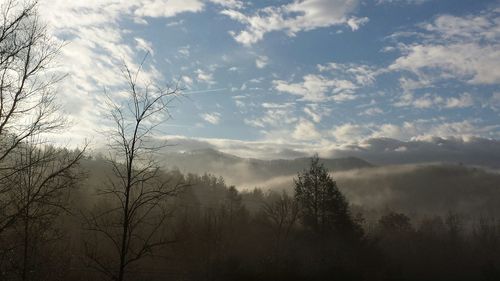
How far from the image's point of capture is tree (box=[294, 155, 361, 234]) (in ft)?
163

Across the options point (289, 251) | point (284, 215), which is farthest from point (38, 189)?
point (284, 215)

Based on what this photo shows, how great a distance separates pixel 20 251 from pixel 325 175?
33.5 m

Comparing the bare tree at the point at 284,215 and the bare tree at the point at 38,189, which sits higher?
the bare tree at the point at 38,189

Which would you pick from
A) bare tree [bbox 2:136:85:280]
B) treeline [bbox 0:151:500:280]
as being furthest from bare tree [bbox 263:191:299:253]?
bare tree [bbox 2:136:85:280]

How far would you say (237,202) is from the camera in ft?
294

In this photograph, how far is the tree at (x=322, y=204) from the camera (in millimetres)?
49594

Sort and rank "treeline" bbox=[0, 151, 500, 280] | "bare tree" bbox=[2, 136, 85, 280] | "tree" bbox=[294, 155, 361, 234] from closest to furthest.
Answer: "bare tree" bbox=[2, 136, 85, 280] < "treeline" bbox=[0, 151, 500, 280] < "tree" bbox=[294, 155, 361, 234]

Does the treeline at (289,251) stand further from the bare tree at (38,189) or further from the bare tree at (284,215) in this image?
the bare tree at (38,189)

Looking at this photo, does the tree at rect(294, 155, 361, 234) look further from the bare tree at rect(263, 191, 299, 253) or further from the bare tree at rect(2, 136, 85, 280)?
the bare tree at rect(2, 136, 85, 280)

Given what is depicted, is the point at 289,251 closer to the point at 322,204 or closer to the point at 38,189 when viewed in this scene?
the point at 322,204

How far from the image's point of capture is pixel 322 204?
4978 centimetres

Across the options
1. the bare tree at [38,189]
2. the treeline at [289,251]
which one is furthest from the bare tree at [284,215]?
the bare tree at [38,189]

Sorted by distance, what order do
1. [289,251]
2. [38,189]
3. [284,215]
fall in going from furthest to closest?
[284,215]
[289,251]
[38,189]

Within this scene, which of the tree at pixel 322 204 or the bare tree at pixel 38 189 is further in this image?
the tree at pixel 322 204
